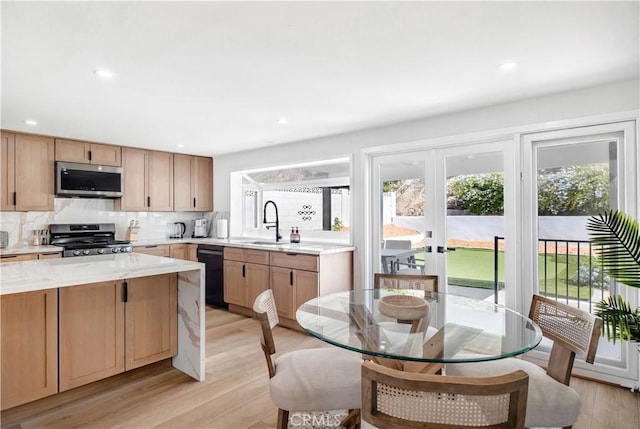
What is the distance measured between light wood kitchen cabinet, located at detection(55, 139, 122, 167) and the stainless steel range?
2.88 ft

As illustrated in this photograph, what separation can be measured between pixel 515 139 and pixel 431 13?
1.77 m

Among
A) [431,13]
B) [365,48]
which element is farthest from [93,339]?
[431,13]

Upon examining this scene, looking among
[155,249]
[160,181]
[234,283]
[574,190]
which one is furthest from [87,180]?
[574,190]

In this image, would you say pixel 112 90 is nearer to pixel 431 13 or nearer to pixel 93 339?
pixel 93 339

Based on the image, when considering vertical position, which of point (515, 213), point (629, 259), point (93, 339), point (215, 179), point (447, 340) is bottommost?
point (93, 339)

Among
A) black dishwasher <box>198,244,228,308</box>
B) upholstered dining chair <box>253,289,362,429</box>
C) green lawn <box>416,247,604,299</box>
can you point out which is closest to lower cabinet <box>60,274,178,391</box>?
upholstered dining chair <box>253,289,362,429</box>

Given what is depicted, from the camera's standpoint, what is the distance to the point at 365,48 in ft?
6.75

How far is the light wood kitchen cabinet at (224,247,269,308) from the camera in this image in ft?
14.0

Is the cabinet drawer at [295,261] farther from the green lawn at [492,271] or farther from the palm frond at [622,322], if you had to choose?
the palm frond at [622,322]

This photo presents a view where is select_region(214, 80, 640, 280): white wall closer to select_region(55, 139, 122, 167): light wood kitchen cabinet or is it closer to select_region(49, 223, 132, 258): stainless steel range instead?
select_region(55, 139, 122, 167): light wood kitchen cabinet

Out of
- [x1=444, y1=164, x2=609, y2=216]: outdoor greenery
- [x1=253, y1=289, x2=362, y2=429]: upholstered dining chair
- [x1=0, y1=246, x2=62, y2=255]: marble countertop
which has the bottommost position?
[x1=253, y1=289, x2=362, y2=429]: upholstered dining chair

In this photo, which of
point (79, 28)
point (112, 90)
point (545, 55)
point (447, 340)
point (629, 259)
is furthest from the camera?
point (112, 90)

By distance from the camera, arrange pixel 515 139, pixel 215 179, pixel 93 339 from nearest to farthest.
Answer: pixel 93 339, pixel 515 139, pixel 215 179

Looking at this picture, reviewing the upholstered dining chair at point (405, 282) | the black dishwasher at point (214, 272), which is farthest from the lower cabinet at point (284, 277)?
the upholstered dining chair at point (405, 282)
